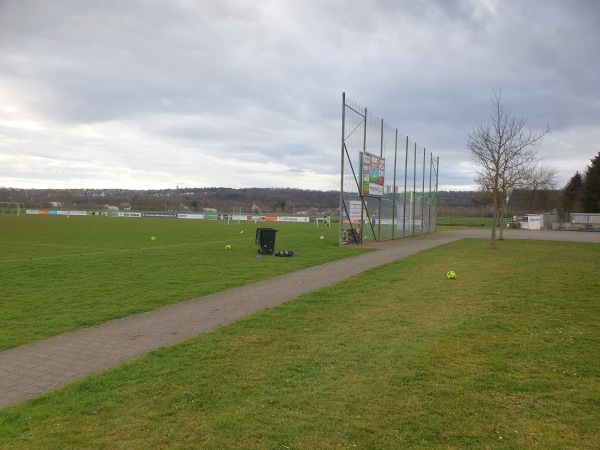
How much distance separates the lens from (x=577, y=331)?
20.6ft

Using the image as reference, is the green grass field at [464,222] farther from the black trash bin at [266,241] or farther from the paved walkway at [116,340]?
the paved walkway at [116,340]

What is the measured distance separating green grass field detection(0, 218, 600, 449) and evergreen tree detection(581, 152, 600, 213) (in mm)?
57702

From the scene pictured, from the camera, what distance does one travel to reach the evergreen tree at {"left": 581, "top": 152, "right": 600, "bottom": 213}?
182ft

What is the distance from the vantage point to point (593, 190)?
56.6 metres

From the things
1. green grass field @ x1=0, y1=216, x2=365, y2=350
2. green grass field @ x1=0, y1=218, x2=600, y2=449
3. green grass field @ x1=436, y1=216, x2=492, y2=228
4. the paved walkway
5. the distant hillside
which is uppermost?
the distant hillside

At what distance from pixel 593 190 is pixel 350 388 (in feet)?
209

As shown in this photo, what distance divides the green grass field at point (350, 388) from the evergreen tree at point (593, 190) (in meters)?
57.7

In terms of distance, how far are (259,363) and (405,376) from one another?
1.55 metres

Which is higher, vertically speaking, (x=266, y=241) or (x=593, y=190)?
(x=593, y=190)

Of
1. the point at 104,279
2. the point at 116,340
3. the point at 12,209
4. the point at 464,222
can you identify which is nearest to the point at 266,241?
the point at 104,279

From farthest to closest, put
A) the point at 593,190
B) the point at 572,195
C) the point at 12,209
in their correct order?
the point at 12,209, the point at 572,195, the point at 593,190

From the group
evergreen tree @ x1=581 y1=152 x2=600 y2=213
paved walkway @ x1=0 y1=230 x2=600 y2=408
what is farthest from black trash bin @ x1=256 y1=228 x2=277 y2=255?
evergreen tree @ x1=581 y1=152 x2=600 y2=213

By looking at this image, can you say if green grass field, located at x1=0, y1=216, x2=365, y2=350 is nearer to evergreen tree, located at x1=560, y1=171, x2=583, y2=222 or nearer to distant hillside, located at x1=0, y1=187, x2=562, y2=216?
distant hillside, located at x1=0, y1=187, x2=562, y2=216

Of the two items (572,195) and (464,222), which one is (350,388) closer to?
(464,222)
